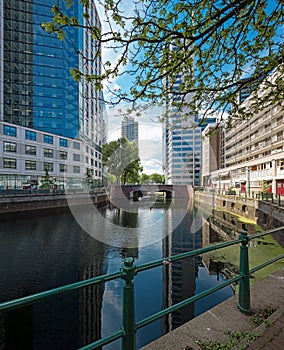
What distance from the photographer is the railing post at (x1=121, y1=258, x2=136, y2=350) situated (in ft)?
5.86

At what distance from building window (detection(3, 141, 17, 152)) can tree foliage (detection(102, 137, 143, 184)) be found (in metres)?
30.3

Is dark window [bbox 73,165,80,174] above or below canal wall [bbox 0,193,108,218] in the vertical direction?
above

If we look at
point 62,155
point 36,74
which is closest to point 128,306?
point 62,155

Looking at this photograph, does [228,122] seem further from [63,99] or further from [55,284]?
[63,99]

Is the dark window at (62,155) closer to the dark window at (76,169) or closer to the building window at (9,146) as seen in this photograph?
the dark window at (76,169)

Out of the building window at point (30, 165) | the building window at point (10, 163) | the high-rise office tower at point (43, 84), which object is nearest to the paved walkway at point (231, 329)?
the building window at point (10, 163)

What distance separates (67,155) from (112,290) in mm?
43921

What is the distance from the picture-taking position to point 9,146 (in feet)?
127

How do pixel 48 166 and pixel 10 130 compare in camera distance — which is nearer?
pixel 10 130

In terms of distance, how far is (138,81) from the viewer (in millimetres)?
5012

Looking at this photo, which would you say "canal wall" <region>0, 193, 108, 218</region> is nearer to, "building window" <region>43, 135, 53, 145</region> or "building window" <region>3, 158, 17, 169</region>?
"building window" <region>3, 158, 17, 169</region>

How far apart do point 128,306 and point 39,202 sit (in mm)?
30523

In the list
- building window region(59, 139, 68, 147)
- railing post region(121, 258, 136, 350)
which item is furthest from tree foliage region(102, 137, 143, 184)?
railing post region(121, 258, 136, 350)

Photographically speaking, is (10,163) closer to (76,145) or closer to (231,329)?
(76,145)
